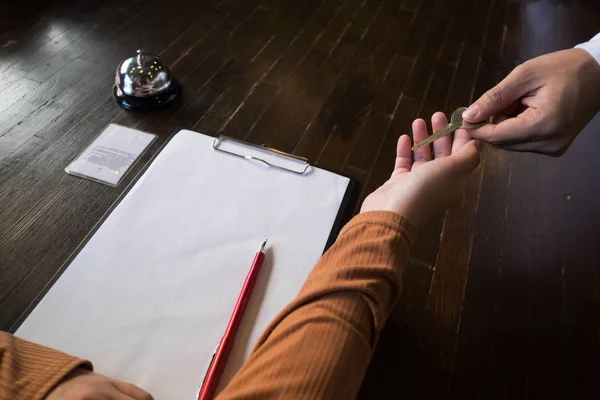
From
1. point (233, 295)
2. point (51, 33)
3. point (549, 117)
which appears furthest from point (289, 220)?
point (51, 33)

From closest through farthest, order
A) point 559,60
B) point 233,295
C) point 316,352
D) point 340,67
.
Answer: point 316,352
point 233,295
point 559,60
point 340,67

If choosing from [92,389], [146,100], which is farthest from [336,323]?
[146,100]

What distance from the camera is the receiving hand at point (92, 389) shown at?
0.39 meters

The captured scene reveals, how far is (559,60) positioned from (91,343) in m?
0.72

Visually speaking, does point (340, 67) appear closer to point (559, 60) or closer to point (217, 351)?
point (559, 60)

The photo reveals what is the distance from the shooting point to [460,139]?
2.09ft

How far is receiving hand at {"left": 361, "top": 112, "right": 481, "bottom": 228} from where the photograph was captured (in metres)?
0.50

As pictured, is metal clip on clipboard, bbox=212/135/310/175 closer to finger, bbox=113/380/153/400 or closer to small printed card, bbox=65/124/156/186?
small printed card, bbox=65/124/156/186

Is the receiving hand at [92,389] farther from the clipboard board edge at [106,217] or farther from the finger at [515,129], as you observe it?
the finger at [515,129]

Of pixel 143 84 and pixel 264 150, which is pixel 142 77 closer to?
pixel 143 84

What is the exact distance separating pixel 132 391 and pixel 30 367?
10 cm

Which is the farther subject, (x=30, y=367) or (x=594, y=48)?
(x=594, y=48)

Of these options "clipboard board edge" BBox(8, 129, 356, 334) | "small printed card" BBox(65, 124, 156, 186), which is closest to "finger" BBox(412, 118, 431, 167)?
"clipboard board edge" BBox(8, 129, 356, 334)

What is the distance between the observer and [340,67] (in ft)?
3.01
